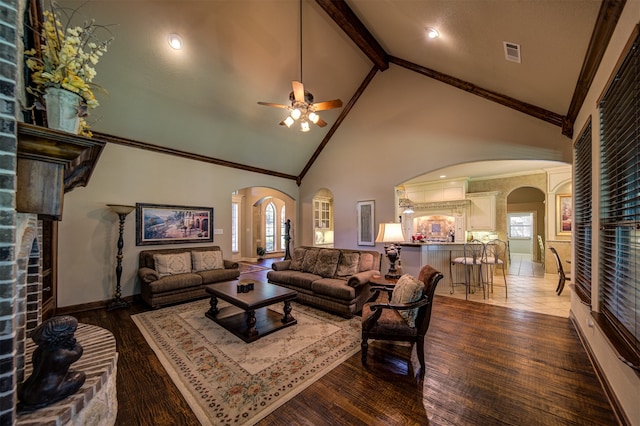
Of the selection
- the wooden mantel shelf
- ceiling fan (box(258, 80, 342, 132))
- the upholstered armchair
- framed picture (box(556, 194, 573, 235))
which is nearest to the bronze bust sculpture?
the wooden mantel shelf

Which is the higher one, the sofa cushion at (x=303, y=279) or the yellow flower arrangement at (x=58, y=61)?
the yellow flower arrangement at (x=58, y=61)

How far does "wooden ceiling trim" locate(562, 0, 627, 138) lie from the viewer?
5.93 ft

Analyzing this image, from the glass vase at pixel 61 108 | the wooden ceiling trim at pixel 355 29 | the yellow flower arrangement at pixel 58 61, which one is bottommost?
the glass vase at pixel 61 108

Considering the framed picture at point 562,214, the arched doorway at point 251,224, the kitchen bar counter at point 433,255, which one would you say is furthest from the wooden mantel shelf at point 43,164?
the framed picture at point 562,214

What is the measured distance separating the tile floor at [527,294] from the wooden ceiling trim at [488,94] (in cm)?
297

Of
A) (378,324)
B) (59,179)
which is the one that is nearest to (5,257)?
(59,179)

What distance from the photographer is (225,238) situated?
6.23 m

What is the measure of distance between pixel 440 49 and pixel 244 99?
3.62 meters

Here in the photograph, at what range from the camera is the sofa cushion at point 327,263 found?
448 centimetres

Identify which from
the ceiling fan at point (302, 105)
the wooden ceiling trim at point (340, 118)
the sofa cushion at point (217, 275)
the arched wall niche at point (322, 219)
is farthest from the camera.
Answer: the arched wall niche at point (322, 219)

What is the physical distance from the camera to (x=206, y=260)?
17.0ft

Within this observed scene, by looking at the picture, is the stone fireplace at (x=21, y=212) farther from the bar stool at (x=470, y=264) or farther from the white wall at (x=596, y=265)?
the bar stool at (x=470, y=264)

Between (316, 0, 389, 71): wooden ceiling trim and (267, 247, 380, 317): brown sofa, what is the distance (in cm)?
390

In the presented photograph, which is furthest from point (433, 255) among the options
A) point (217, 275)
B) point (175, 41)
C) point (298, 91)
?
point (175, 41)
